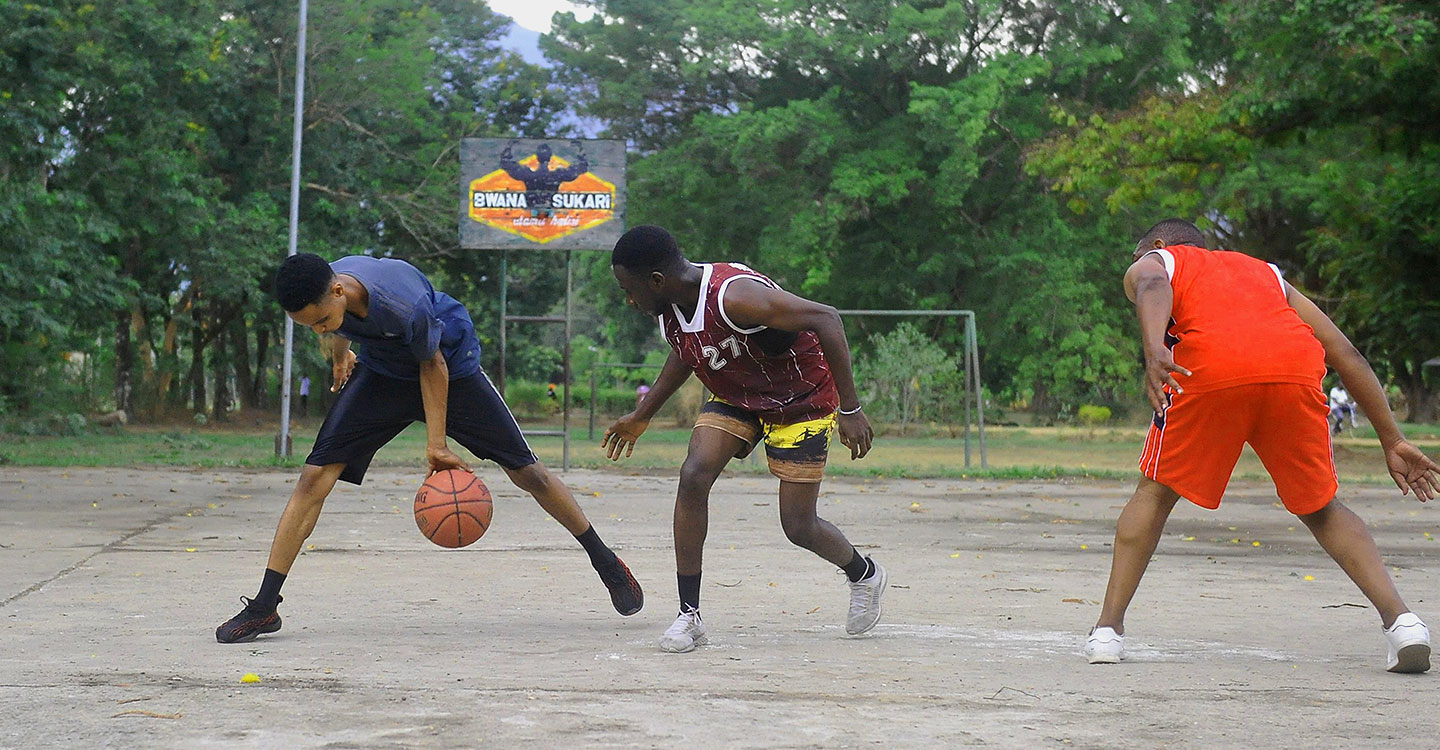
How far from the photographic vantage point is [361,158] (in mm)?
35656

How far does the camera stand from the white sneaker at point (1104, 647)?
210 inches

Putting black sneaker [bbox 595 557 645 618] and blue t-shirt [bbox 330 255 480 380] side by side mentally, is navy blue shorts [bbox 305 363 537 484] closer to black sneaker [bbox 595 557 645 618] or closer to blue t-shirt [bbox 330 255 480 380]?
blue t-shirt [bbox 330 255 480 380]

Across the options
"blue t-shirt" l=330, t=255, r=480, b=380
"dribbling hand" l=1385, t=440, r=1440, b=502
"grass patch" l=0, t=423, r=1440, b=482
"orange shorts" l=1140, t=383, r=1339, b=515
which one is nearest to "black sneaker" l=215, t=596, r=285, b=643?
"blue t-shirt" l=330, t=255, r=480, b=380

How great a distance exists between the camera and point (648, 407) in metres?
6.16

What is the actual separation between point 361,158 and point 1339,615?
31611 mm

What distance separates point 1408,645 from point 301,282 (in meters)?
4.01

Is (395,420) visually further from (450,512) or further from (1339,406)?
(1339,406)

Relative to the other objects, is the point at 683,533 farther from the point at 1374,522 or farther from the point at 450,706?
the point at 1374,522

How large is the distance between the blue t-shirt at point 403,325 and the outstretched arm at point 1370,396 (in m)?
3.17

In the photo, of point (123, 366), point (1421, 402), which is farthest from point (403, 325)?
point (1421, 402)

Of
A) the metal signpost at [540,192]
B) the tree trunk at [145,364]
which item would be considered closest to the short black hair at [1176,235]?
the metal signpost at [540,192]

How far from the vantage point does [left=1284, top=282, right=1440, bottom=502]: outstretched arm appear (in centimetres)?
528

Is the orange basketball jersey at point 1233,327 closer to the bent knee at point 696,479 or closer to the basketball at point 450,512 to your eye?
the bent knee at point 696,479

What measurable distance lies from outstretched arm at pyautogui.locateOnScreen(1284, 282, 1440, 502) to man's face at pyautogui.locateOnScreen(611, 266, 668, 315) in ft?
7.36
